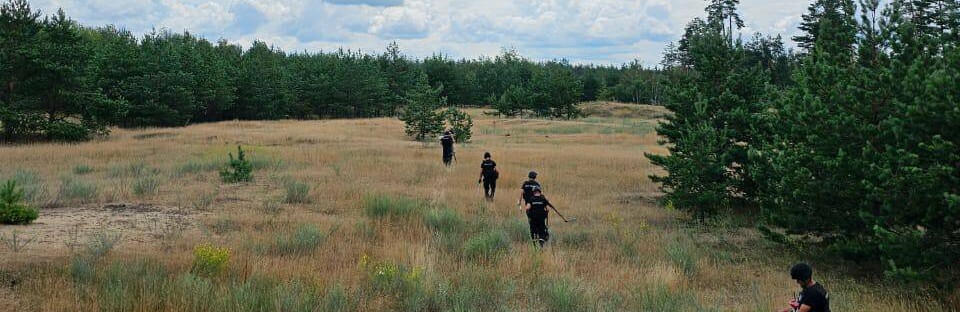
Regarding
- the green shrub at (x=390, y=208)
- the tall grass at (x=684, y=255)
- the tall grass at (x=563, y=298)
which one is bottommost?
the tall grass at (x=684, y=255)

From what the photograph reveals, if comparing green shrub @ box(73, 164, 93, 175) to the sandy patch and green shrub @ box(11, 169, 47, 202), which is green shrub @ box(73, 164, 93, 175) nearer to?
green shrub @ box(11, 169, 47, 202)

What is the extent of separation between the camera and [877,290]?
9461mm

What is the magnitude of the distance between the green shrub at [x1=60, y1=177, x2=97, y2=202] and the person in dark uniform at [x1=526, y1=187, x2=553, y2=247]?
9904mm

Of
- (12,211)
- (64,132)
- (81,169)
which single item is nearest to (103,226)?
(12,211)

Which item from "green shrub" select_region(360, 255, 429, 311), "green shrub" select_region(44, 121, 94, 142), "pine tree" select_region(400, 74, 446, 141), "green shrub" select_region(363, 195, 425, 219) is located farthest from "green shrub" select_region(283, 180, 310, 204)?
"pine tree" select_region(400, 74, 446, 141)

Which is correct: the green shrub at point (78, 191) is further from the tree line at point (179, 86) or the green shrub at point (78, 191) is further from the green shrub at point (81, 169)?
the tree line at point (179, 86)

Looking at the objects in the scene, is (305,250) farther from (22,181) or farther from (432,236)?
(22,181)

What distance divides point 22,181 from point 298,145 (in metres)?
16.3

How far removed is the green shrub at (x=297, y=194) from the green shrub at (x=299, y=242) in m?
4.36

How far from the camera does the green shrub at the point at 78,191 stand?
14.7 meters

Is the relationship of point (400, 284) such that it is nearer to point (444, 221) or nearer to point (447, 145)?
point (444, 221)

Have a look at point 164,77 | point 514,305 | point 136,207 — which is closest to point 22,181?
point 136,207

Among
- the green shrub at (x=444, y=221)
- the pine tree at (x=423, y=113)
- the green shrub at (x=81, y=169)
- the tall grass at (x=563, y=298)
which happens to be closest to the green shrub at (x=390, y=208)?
the green shrub at (x=444, y=221)

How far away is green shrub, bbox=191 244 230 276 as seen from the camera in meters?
8.56
